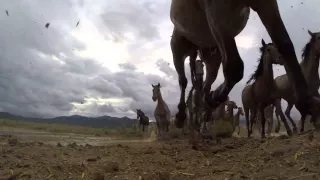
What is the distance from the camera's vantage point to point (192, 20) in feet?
17.1

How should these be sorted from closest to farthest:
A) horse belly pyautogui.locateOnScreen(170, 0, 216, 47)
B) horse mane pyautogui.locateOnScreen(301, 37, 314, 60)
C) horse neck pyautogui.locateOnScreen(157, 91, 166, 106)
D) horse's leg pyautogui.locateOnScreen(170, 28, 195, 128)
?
horse belly pyautogui.locateOnScreen(170, 0, 216, 47) → horse's leg pyautogui.locateOnScreen(170, 28, 195, 128) → horse mane pyautogui.locateOnScreen(301, 37, 314, 60) → horse neck pyautogui.locateOnScreen(157, 91, 166, 106)

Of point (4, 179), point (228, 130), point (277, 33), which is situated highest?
point (277, 33)

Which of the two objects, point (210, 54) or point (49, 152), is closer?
point (49, 152)

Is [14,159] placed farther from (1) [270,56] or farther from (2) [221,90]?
(1) [270,56]

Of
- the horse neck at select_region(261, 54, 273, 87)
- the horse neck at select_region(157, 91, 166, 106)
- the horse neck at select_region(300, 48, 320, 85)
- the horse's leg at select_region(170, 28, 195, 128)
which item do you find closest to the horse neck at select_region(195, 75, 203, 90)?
the horse's leg at select_region(170, 28, 195, 128)

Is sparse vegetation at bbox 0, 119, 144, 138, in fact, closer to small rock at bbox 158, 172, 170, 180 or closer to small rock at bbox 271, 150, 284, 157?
small rock at bbox 271, 150, 284, 157

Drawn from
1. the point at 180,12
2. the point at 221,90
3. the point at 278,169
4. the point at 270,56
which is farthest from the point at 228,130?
the point at 278,169

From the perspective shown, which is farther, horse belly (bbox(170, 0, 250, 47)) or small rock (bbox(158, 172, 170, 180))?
horse belly (bbox(170, 0, 250, 47))

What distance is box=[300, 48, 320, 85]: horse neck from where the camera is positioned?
9.29 m

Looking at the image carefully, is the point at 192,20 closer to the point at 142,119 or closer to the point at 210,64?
the point at 210,64

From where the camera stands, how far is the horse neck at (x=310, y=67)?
9289mm

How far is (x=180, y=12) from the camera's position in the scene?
17.5 feet

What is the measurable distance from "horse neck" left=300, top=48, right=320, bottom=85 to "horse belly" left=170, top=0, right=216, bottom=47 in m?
4.42

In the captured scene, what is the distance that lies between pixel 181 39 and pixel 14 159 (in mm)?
3491
